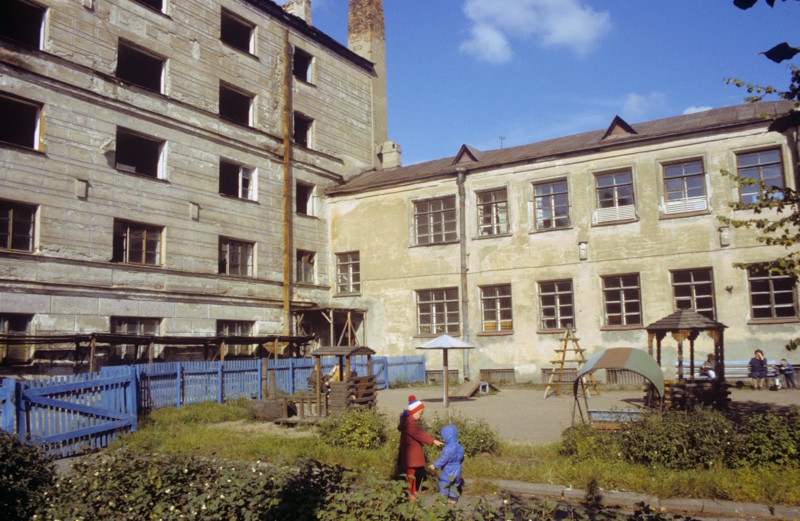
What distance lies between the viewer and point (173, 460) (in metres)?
7.30

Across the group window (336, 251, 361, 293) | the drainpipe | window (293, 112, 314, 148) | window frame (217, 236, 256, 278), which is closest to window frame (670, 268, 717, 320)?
the drainpipe

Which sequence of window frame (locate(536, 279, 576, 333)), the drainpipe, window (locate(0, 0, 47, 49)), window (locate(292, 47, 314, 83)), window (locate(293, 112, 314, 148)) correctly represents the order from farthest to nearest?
1. window (locate(292, 47, 314, 83))
2. window (locate(293, 112, 314, 148))
3. the drainpipe
4. window frame (locate(536, 279, 576, 333))
5. window (locate(0, 0, 47, 49))

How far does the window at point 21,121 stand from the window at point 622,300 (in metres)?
20.0

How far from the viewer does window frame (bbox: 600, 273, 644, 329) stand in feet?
79.4

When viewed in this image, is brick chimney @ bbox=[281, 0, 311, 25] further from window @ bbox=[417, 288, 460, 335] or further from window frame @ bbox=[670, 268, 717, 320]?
window frame @ bbox=[670, 268, 717, 320]

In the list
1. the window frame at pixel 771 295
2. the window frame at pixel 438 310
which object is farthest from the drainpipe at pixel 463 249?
the window frame at pixel 771 295

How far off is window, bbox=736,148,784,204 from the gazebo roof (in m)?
9.04

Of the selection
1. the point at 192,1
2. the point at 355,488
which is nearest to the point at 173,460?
the point at 355,488

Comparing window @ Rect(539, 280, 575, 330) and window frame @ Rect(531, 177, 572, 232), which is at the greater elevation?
window frame @ Rect(531, 177, 572, 232)

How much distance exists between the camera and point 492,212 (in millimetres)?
27641

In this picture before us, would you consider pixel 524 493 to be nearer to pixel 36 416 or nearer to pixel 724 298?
pixel 36 416

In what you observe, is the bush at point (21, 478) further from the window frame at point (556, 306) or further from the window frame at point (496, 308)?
the window frame at point (496, 308)

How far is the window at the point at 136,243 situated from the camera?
22250mm

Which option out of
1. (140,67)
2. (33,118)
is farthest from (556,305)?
(33,118)
